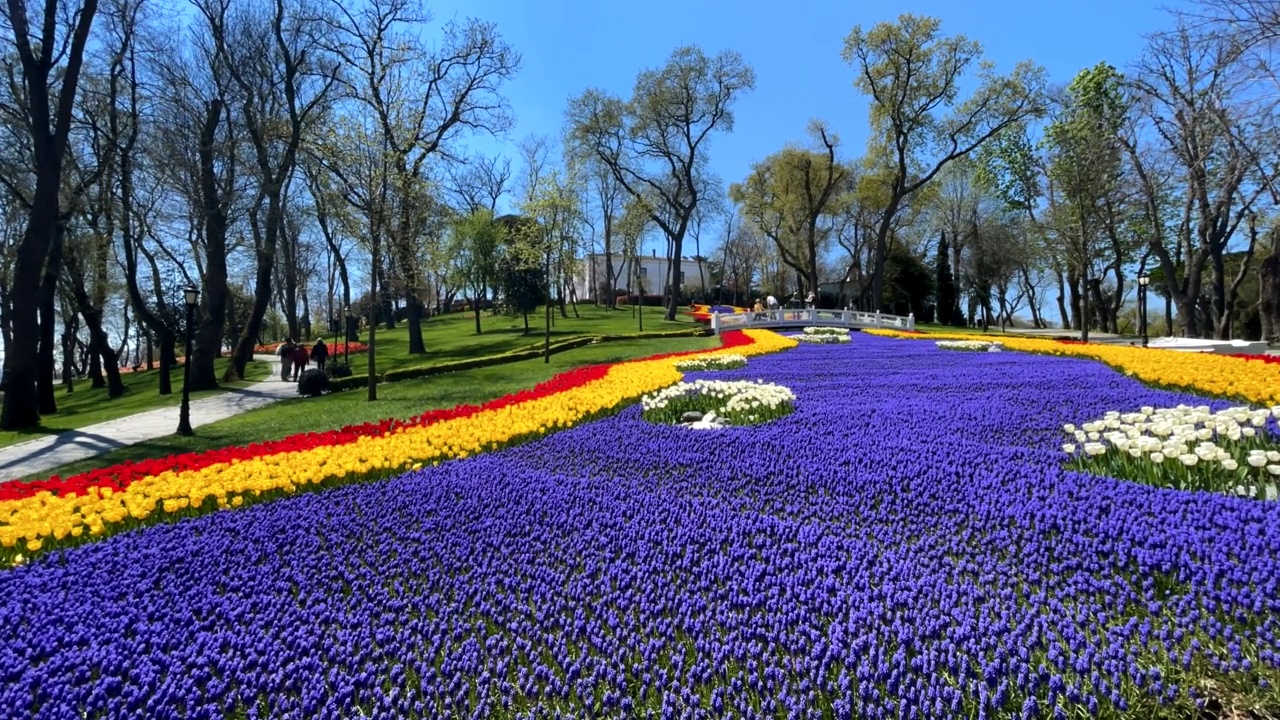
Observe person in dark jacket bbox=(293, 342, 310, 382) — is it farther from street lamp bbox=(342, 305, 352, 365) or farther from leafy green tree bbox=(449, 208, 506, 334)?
leafy green tree bbox=(449, 208, 506, 334)

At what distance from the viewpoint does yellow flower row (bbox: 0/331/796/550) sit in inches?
166

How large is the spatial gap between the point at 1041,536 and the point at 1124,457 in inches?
62.4

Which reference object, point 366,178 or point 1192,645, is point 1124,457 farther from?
point 366,178

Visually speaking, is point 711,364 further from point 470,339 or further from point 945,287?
point 945,287

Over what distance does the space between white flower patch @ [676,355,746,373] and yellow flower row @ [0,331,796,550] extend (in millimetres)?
4156

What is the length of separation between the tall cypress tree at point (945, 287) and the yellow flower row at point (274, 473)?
46.6 metres

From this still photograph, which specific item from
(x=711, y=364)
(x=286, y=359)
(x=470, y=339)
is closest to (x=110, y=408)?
(x=286, y=359)

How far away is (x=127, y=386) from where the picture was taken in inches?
1049

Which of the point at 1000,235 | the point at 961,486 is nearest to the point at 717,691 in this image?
the point at 961,486

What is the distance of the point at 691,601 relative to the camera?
284 centimetres

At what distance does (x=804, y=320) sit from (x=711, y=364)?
1770 centimetres

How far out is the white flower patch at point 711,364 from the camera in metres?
12.1

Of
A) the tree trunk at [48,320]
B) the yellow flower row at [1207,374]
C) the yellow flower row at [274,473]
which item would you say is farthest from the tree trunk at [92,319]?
the yellow flower row at [1207,374]

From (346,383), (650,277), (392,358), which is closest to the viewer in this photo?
(346,383)
